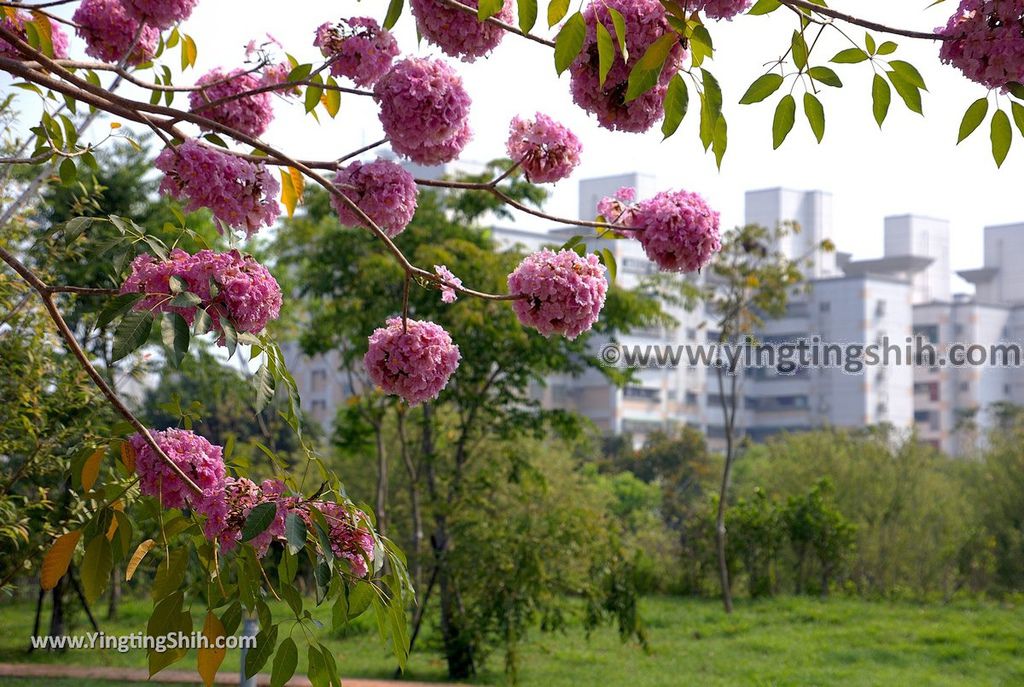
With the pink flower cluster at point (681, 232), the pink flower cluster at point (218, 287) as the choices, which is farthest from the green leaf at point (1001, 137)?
the pink flower cluster at point (218, 287)

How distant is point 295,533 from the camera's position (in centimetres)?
188

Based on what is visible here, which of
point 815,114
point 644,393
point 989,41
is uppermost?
point 644,393

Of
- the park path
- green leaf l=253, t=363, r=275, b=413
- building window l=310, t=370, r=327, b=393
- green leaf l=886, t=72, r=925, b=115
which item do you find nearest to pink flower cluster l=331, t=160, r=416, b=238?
green leaf l=253, t=363, r=275, b=413

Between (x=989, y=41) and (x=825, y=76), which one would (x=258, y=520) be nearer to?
(x=825, y=76)

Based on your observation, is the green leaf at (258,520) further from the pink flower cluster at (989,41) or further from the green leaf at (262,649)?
the pink flower cluster at (989,41)

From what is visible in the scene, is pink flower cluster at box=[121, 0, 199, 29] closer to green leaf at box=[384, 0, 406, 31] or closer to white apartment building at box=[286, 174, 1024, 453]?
green leaf at box=[384, 0, 406, 31]

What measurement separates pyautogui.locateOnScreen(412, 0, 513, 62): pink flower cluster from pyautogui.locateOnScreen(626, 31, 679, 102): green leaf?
1.20 ft

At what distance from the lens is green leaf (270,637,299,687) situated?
1966mm

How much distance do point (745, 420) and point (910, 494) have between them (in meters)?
43.1

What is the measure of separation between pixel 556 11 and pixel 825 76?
1.41ft

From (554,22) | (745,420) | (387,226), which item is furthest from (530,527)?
(745,420)

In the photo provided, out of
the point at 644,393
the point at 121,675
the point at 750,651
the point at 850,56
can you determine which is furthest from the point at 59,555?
the point at 644,393

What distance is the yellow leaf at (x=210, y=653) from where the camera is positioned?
6.52 feet

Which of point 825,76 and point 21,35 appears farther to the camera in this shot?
point 21,35
